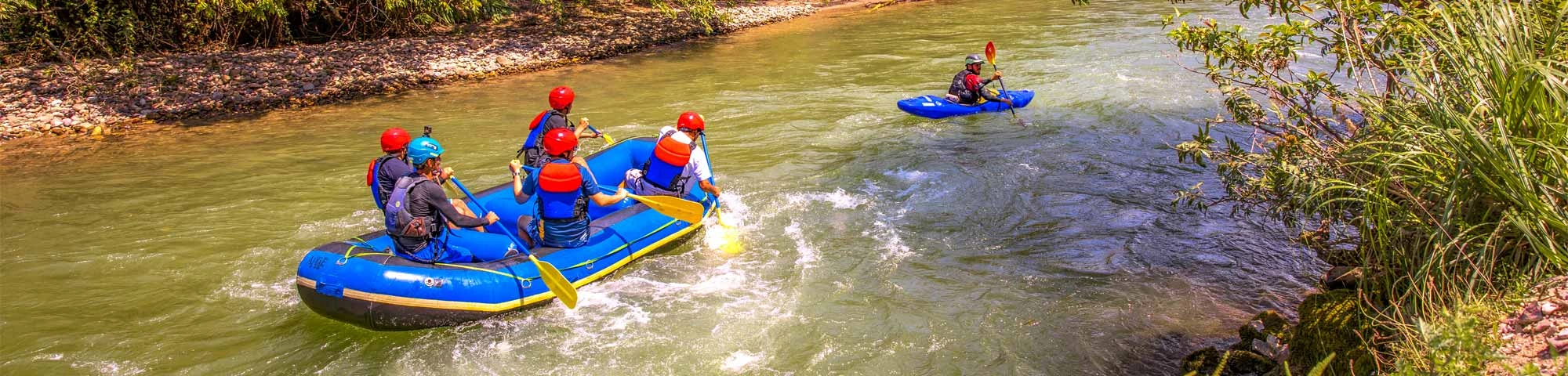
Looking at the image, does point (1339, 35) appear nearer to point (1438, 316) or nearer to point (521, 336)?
point (1438, 316)

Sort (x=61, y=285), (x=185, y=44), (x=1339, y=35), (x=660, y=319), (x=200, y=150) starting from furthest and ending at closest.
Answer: (x=185, y=44) → (x=200, y=150) → (x=61, y=285) → (x=660, y=319) → (x=1339, y=35)

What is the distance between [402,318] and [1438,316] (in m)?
5.77

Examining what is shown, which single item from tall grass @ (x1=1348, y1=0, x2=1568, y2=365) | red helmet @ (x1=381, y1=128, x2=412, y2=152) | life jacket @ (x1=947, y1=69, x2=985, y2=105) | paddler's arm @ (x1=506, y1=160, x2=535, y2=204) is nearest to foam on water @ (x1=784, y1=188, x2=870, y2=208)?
paddler's arm @ (x1=506, y1=160, x2=535, y2=204)

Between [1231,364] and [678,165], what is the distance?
14.4 feet

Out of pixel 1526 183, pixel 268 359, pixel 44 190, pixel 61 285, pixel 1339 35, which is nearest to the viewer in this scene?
pixel 1526 183

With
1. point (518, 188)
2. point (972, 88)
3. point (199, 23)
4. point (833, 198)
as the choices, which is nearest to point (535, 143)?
point (518, 188)

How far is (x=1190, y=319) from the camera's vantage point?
637 centimetres

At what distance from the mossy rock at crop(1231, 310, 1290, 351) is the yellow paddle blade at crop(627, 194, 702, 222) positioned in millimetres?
4046

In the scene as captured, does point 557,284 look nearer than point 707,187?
Yes

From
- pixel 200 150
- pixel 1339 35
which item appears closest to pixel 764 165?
pixel 1339 35

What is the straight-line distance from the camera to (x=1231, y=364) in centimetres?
546

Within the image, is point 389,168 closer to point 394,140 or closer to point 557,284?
point 394,140

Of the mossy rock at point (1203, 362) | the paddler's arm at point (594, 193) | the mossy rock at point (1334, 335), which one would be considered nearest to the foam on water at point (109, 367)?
the paddler's arm at point (594, 193)

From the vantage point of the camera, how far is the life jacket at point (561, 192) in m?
6.64
